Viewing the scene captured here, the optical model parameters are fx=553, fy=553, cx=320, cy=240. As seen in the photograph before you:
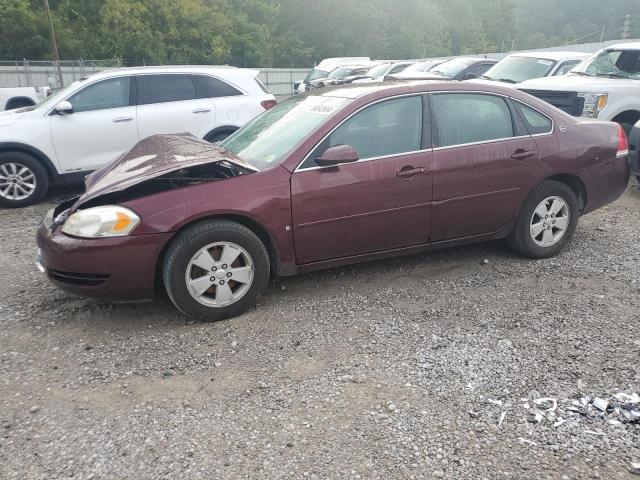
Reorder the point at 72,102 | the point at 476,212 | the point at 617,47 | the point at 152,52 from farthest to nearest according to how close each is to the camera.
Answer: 1. the point at 152,52
2. the point at 617,47
3. the point at 72,102
4. the point at 476,212

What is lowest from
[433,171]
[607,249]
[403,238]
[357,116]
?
[607,249]

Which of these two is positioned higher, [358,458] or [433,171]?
[433,171]

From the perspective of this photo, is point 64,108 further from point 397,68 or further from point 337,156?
point 397,68

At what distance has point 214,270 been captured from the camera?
392 cm

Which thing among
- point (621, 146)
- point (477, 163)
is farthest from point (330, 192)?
point (621, 146)

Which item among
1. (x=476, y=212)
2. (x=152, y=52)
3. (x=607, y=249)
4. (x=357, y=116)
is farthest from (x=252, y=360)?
(x=152, y=52)

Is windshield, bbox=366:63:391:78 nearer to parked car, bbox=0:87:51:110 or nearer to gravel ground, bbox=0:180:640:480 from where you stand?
parked car, bbox=0:87:51:110

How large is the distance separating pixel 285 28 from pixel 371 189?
5885 centimetres

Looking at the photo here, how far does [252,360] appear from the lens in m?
3.53

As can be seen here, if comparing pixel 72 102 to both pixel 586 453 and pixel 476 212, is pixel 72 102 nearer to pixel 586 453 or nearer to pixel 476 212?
pixel 476 212

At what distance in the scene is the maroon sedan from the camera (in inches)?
150

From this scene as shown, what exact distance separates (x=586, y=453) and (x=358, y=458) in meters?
1.11

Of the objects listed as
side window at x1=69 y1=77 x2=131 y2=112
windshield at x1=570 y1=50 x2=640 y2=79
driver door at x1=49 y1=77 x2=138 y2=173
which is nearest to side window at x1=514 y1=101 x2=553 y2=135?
windshield at x1=570 y1=50 x2=640 y2=79

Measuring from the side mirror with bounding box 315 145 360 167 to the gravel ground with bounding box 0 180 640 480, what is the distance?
108cm
